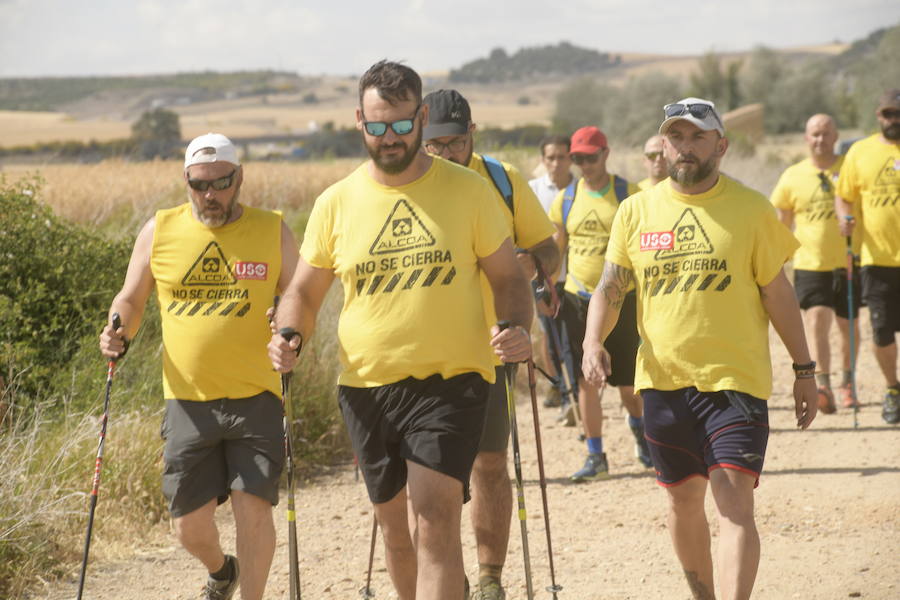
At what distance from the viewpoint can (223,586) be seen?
5.60 meters

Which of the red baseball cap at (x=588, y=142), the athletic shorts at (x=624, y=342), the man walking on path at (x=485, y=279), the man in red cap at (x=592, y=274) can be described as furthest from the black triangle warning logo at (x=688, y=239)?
the red baseball cap at (x=588, y=142)

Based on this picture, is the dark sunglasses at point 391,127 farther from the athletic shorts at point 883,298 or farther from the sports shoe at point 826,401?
the sports shoe at point 826,401

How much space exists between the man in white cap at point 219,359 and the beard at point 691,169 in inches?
67.6

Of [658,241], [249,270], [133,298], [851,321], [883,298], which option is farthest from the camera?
[851,321]

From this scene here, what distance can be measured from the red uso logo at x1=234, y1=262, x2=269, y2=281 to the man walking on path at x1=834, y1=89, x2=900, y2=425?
570cm

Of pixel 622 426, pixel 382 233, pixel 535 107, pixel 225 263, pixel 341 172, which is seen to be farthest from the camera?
pixel 535 107

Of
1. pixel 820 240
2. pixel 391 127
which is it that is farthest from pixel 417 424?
pixel 820 240

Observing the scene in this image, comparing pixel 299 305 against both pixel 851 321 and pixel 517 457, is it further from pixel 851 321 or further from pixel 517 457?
pixel 851 321

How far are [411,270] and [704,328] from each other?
1.26 meters

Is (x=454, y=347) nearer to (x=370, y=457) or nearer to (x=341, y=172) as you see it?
(x=370, y=457)

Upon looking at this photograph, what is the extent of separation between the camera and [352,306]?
4.46 m

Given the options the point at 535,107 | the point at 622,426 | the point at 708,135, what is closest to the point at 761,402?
the point at 708,135

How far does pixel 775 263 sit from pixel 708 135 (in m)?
0.59

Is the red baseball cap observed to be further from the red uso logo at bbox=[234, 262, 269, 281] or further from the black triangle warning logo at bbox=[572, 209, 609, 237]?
the red uso logo at bbox=[234, 262, 269, 281]
